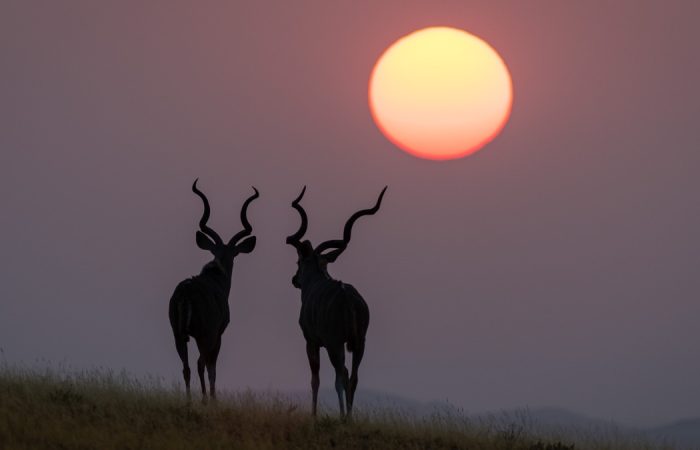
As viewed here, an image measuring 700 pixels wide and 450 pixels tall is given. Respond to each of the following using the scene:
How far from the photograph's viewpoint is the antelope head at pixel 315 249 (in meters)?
26.4

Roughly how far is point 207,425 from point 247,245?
728 centimetres

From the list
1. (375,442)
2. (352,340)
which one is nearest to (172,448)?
(375,442)

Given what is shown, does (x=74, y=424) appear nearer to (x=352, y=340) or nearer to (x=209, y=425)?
(x=209, y=425)

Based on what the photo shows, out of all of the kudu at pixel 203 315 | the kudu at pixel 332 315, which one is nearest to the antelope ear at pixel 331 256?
the kudu at pixel 332 315

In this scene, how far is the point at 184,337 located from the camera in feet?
86.0

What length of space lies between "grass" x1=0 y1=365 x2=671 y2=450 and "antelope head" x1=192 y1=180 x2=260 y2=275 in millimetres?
3879

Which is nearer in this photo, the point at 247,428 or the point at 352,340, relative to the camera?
the point at 247,428

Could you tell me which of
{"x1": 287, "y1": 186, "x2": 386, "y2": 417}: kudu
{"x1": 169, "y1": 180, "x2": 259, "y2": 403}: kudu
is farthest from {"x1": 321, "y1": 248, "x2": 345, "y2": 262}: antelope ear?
{"x1": 169, "y1": 180, "x2": 259, "y2": 403}: kudu

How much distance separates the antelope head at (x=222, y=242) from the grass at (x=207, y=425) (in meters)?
3.88

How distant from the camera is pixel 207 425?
22.3 metres

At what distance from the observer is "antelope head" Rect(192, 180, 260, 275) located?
2833 cm

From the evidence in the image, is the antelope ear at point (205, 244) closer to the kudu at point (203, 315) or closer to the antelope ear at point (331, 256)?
the kudu at point (203, 315)

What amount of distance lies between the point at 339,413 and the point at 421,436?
2093 mm

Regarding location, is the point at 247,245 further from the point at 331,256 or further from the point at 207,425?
the point at 207,425
